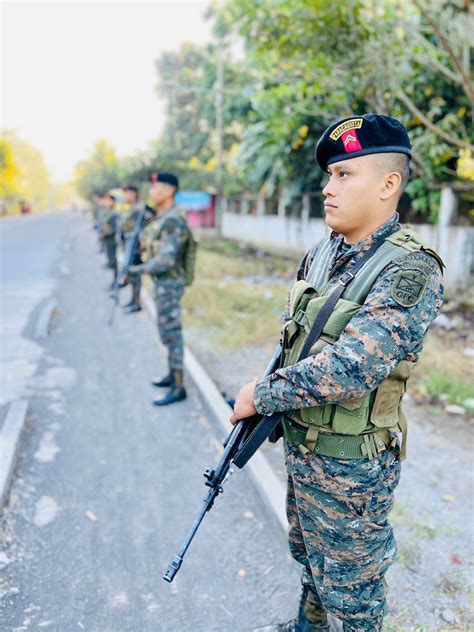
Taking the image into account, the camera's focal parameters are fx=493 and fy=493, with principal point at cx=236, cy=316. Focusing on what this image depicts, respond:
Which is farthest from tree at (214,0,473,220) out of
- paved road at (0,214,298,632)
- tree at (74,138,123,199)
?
tree at (74,138,123,199)

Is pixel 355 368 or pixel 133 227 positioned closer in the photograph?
pixel 355 368

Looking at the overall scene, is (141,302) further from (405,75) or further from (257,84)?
(257,84)

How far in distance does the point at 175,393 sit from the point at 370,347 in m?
3.09

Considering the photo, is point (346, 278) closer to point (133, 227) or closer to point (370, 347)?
point (370, 347)

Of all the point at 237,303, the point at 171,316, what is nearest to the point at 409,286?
the point at 171,316

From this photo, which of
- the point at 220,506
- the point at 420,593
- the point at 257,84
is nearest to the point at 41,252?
the point at 257,84

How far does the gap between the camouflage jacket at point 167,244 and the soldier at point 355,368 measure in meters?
2.39

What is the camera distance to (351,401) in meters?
1.46

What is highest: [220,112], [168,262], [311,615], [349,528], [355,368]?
[220,112]

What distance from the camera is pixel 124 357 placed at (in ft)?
18.0

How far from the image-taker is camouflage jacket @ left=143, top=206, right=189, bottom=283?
394 cm

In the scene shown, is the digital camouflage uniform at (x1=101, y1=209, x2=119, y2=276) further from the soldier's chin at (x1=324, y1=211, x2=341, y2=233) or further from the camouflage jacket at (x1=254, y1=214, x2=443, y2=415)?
the camouflage jacket at (x1=254, y1=214, x2=443, y2=415)

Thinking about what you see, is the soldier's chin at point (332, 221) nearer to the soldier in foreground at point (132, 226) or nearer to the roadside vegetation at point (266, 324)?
the roadside vegetation at point (266, 324)

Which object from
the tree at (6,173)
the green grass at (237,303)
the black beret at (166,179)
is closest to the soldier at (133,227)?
the green grass at (237,303)
